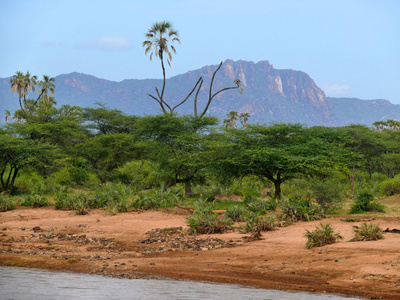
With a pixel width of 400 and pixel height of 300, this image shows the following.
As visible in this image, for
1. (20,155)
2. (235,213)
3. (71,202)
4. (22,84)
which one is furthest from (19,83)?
(235,213)

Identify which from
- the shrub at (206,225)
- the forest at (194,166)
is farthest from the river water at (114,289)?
the forest at (194,166)

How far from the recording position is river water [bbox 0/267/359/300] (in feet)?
24.3

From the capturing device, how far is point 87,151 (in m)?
33.4

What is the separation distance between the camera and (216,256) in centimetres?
1106

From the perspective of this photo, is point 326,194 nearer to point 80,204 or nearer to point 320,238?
point 320,238

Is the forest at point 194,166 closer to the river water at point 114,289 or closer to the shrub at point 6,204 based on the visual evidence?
the shrub at point 6,204

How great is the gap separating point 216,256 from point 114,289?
3596 millimetres

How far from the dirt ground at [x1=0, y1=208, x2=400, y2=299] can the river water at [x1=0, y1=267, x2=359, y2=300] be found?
0.47m

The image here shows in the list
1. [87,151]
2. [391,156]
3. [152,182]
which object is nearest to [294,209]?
[152,182]

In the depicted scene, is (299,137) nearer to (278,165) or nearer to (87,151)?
(278,165)

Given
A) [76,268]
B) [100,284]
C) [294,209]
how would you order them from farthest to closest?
[294,209] < [76,268] < [100,284]

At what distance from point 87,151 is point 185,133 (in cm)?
853

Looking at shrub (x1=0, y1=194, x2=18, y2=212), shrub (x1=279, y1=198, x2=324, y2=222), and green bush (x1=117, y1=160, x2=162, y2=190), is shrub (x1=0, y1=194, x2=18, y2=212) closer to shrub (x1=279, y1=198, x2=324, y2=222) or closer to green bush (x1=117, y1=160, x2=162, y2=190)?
green bush (x1=117, y1=160, x2=162, y2=190)

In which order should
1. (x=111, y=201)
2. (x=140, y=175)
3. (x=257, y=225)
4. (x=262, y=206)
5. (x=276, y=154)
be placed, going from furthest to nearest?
(x=140, y=175) → (x=111, y=201) → (x=276, y=154) → (x=262, y=206) → (x=257, y=225)
